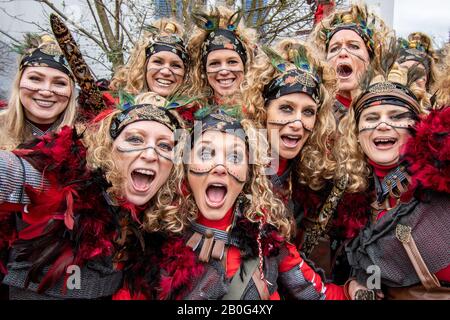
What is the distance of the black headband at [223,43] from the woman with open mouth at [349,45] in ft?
3.25

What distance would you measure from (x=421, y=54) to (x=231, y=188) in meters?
3.82

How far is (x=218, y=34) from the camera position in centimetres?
440

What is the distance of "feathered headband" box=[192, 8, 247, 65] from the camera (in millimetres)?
4336

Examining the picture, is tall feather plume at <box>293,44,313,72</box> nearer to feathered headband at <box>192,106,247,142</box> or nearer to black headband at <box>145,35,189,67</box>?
feathered headband at <box>192,106,247,142</box>

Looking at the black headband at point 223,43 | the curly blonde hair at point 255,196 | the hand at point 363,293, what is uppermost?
the black headband at point 223,43

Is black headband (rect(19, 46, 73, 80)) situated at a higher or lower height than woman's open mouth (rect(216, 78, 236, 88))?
higher

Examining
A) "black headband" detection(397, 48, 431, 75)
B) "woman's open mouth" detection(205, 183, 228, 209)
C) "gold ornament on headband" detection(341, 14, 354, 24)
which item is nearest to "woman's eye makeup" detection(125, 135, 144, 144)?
"woman's open mouth" detection(205, 183, 228, 209)

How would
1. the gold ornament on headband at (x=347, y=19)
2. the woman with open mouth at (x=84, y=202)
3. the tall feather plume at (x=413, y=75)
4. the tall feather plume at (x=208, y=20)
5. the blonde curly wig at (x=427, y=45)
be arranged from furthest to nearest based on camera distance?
the blonde curly wig at (x=427, y=45) → the gold ornament on headband at (x=347, y=19) → the tall feather plume at (x=208, y=20) → the tall feather plume at (x=413, y=75) → the woman with open mouth at (x=84, y=202)

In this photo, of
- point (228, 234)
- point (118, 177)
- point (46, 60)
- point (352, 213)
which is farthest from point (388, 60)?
point (46, 60)

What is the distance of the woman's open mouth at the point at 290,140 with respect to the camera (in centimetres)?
339

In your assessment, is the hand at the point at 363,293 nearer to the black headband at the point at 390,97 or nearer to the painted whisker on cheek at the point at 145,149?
the black headband at the point at 390,97

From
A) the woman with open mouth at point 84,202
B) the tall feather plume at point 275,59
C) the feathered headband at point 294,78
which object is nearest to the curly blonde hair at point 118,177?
the woman with open mouth at point 84,202

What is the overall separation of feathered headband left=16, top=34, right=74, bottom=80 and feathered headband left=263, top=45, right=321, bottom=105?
1.66 metres

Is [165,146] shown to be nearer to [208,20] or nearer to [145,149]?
[145,149]
